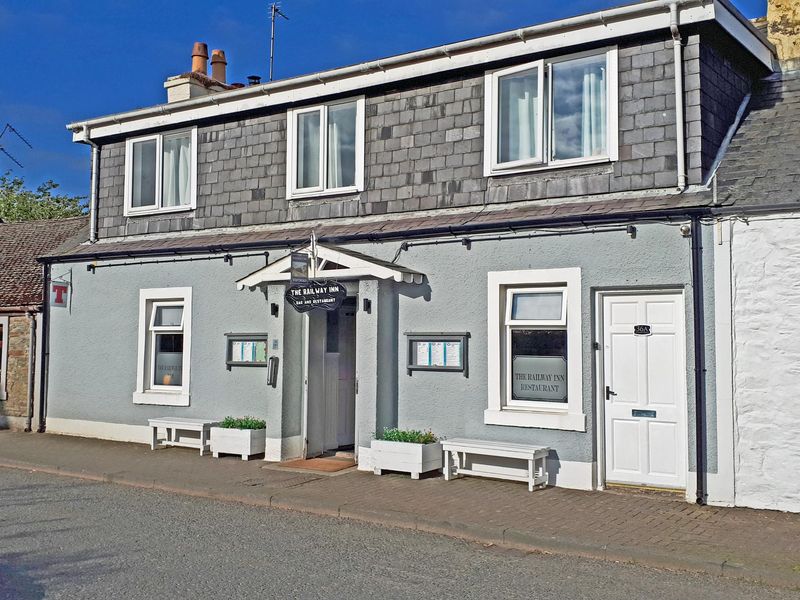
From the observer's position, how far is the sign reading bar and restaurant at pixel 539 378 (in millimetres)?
10531

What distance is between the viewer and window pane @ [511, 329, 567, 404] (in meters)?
10.5

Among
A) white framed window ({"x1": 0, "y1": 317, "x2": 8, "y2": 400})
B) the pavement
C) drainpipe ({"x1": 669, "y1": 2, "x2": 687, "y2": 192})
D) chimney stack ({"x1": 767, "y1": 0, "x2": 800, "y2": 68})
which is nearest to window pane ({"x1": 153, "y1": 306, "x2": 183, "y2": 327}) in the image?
the pavement

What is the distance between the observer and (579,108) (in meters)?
10.9

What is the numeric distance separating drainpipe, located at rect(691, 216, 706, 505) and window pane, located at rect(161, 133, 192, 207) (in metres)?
8.78

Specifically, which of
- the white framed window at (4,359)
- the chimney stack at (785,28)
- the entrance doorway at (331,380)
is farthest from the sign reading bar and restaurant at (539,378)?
the white framed window at (4,359)

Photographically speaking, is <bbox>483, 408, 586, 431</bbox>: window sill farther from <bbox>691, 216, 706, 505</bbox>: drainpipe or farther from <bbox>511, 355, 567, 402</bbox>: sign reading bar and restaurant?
<bbox>691, 216, 706, 505</bbox>: drainpipe

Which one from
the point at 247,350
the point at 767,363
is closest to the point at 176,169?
the point at 247,350

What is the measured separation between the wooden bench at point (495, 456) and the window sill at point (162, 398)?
517cm

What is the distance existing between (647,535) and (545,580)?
5.15 ft

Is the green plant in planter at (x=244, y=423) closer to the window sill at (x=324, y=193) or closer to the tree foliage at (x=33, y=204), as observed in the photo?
the window sill at (x=324, y=193)

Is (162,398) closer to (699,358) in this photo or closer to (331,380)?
(331,380)

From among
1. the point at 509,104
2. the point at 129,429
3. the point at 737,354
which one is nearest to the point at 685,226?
the point at 737,354

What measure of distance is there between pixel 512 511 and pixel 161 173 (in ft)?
30.2

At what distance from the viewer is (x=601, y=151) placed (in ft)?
34.9
